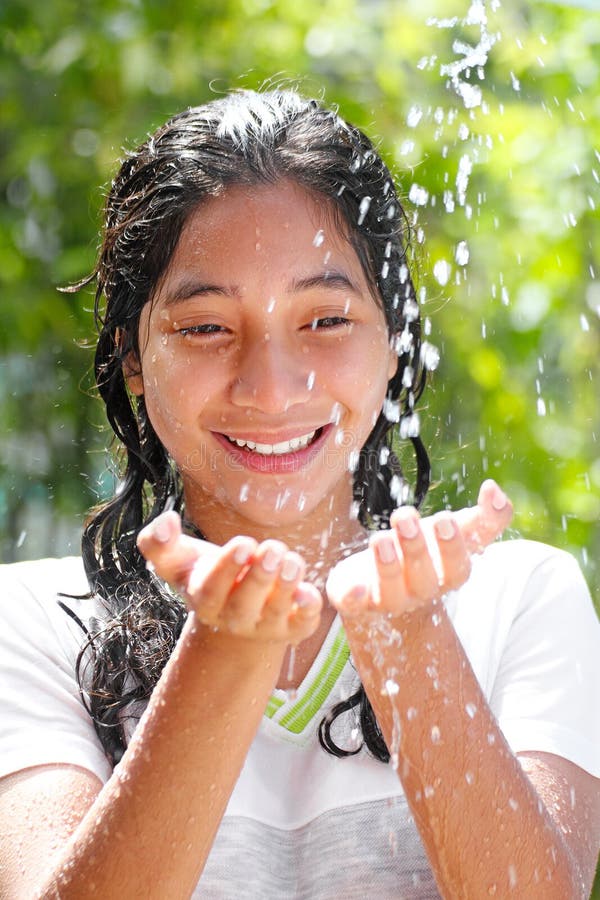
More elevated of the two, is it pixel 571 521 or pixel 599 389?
pixel 599 389

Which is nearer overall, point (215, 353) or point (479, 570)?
point (215, 353)

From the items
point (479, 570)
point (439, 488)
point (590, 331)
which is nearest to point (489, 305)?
point (590, 331)

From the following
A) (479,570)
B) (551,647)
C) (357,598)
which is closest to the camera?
(357,598)

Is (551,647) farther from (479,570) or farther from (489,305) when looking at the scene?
(489,305)

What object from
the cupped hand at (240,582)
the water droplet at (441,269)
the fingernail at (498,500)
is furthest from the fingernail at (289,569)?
the water droplet at (441,269)

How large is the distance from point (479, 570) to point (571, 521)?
4.78 ft

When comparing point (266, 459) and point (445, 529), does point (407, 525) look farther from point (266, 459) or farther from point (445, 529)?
point (266, 459)

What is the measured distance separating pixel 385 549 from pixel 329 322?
609mm

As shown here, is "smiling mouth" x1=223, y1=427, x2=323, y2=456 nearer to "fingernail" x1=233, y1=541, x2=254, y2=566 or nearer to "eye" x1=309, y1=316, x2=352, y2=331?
"eye" x1=309, y1=316, x2=352, y2=331

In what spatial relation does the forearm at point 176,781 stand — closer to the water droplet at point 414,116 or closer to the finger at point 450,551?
the finger at point 450,551

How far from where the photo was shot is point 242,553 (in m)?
1.19

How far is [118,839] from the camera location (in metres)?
1.37

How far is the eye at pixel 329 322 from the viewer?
177 cm

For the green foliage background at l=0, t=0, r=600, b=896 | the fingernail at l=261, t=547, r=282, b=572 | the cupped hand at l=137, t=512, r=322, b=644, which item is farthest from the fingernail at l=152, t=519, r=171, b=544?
the green foliage background at l=0, t=0, r=600, b=896
